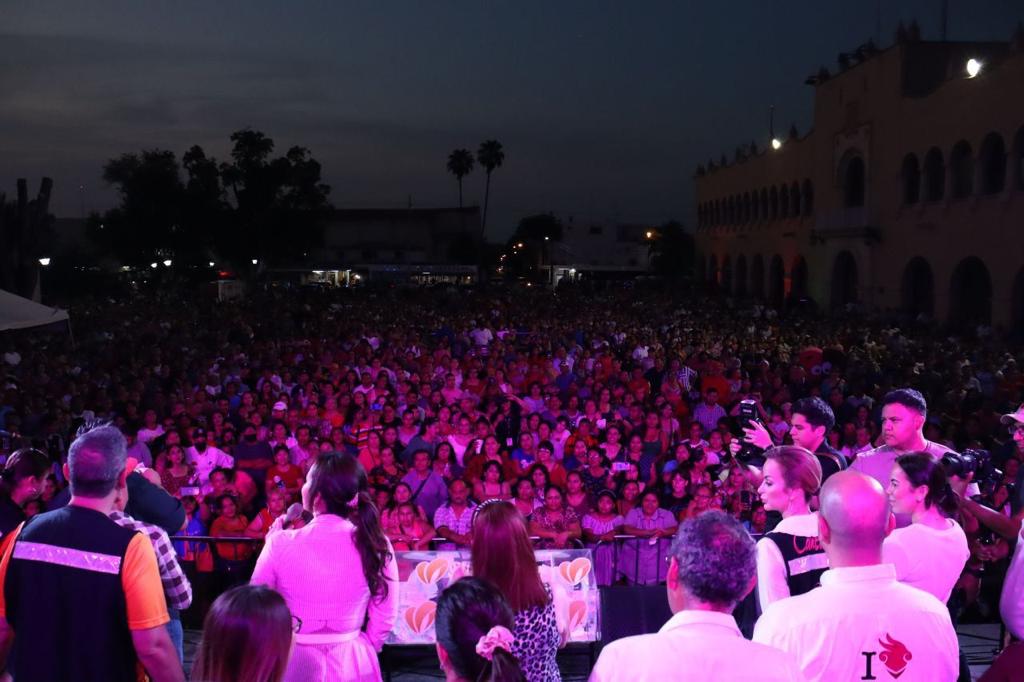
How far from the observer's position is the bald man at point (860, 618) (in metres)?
2.69

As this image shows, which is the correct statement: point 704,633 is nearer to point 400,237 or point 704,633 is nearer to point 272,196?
point 272,196

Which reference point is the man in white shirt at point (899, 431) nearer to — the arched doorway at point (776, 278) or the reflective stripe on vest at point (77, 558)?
the reflective stripe on vest at point (77, 558)

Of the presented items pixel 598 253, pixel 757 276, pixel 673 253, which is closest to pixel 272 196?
pixel 757 276

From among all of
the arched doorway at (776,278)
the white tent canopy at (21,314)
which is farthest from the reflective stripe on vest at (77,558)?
the arched doorway at (776,278)

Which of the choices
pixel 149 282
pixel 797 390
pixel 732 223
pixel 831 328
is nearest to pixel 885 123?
pixel 831 328

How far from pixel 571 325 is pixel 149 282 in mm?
34719

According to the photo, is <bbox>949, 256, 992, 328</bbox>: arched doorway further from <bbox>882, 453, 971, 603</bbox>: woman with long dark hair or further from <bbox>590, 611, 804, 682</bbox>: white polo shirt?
<bbox>590, 611, 804, 682</bbox>: white polo shirt

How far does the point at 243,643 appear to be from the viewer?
2.49 meters

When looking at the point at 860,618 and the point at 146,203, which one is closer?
the point at 860,618

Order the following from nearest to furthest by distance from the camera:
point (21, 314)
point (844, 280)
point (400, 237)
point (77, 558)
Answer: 1. point (77, 558)
2. point (21, 314)
3. point (844, 280)
4. point (400, 237)

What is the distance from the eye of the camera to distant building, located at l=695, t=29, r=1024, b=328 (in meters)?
24.9

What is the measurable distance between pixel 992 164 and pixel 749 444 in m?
24.2

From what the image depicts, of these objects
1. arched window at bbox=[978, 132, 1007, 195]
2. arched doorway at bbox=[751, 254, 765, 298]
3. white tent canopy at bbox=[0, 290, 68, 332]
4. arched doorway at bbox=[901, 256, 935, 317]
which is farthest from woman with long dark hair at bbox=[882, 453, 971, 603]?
arched doorway at bbox=[751, 254, 765, 298]

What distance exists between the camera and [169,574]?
3391mm
